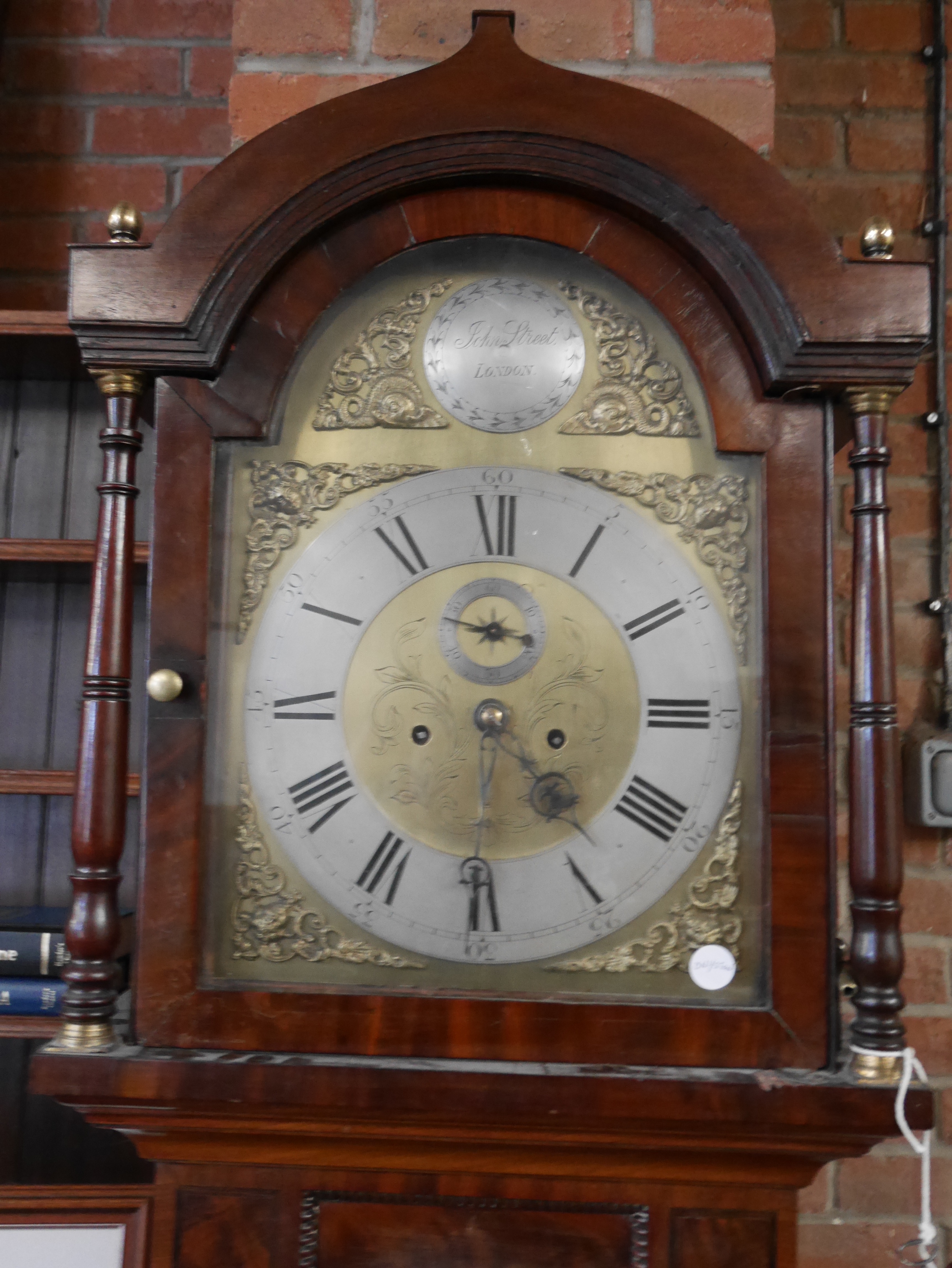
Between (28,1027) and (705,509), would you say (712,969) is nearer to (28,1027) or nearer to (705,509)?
(705,509)

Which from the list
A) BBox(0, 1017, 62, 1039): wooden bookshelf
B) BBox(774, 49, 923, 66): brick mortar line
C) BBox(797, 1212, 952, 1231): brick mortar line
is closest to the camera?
BBox(0, 1017, 62, 1039): wooden bookshelf

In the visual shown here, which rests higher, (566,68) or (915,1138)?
(566,68)

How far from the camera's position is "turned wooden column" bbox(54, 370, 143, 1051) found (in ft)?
2.67

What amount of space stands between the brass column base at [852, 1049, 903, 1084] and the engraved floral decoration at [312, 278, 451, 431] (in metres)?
0.64

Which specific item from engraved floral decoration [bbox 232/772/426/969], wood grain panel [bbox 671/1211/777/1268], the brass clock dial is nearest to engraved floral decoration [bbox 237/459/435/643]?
the brass clock dial

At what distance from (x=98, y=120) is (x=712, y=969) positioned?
4.51ft

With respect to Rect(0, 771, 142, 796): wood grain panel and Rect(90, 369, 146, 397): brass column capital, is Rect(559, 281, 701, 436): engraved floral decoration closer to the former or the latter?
Rect(90, 369, 146, 397): brass column capital

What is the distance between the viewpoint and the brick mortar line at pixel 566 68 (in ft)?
3.51

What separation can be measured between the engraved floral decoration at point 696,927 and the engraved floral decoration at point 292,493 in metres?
0.43

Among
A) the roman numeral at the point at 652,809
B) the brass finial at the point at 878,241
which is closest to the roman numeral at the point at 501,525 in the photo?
the roman numeral at the point at 652,809

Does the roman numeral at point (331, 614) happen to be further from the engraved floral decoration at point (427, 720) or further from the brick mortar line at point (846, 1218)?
the brick mortar line at point (846, 1218)

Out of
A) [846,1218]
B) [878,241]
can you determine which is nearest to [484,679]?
[878,241]

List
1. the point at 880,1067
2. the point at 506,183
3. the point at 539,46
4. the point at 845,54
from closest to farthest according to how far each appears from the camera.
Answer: the point at 880,1067, the point at 506,183, the point at 539,46, the point at 845,54

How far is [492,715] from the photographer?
2.85 ft
